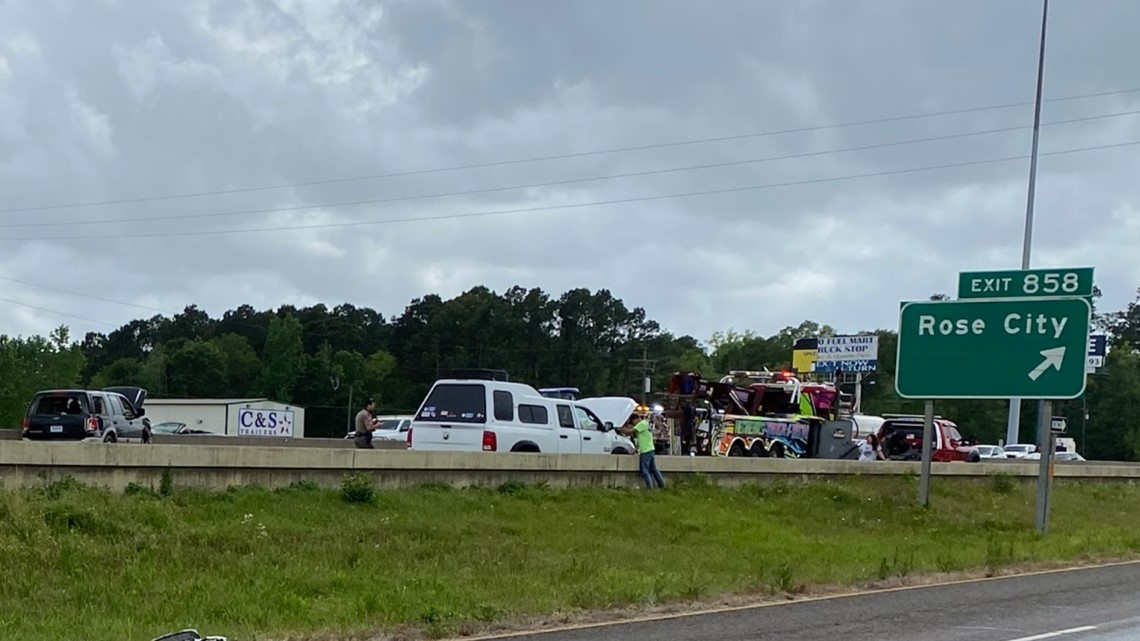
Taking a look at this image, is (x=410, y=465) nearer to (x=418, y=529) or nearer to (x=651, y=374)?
(x=418, y=529)

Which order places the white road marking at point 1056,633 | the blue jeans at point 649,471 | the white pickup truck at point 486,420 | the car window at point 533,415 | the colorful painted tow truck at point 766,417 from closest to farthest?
1. the white road marking at point 1056,633
2. the white pickup truck at point 486,420
3. the blue jeans at point 649,471
4. the car window at point 533,415
5. the colorful painted tow truck at point 766,417

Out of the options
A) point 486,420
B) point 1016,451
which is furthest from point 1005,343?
point 1016,451

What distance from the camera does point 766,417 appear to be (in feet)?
120

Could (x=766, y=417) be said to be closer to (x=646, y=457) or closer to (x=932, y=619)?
(x=646, y=457)

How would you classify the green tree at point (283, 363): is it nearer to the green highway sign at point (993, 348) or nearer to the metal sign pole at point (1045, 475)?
the green highway sign at point (993, 348)

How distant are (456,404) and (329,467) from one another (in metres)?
4.90

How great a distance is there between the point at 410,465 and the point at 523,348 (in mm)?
88387

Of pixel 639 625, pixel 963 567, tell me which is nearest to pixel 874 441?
pixel 963 567

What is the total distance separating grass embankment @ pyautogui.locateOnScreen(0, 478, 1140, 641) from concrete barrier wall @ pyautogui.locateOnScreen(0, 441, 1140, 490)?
1.19 ft

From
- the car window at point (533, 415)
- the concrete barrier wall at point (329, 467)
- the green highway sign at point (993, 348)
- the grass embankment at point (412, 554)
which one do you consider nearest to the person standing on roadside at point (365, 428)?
the car window at point (533, 415)

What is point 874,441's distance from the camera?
38.8 metres

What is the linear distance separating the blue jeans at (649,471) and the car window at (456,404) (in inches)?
117

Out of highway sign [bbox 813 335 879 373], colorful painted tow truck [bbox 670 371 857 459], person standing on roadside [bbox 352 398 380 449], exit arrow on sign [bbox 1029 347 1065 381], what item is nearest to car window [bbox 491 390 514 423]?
person standing on roadside [bbox 352 398 380 449]

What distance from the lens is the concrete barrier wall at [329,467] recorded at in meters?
15.5
